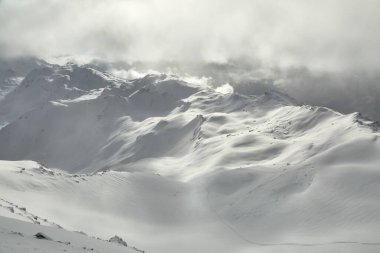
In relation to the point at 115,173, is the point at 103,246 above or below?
below

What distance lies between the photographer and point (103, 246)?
41.8m

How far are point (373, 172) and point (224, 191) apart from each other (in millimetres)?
32064

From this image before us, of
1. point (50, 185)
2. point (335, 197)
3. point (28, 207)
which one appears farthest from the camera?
point (50, 185)

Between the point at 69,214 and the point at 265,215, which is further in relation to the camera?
the point at 265,215

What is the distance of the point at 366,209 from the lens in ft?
289

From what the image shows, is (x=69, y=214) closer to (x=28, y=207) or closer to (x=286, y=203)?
(x=28, y=207)

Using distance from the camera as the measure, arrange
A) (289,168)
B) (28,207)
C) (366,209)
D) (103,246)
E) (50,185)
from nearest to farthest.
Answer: (103,246)
(28,207)
(366,209)
(50,185)
(289,168)

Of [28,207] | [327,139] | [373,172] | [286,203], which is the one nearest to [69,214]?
[28,207]

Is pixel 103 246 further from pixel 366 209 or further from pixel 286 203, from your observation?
pixel 286 203

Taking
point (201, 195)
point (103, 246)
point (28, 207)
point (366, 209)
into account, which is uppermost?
point (201, 195)

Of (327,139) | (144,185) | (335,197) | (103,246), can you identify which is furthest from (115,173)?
(103,246)

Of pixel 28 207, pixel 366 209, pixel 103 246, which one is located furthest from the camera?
pixel 366 209

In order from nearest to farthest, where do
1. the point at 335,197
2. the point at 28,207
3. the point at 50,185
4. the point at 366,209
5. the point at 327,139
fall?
1. the point at 28,207
2. the point at 366,209
3. the point at 335,197
4. the point at 50,185
5. the point at 327,139

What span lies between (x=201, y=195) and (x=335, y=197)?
32.2 metres
